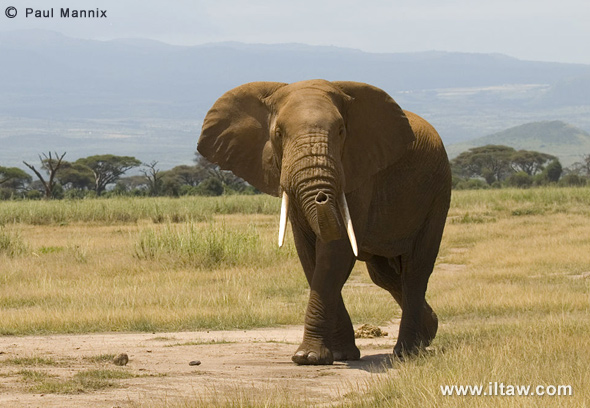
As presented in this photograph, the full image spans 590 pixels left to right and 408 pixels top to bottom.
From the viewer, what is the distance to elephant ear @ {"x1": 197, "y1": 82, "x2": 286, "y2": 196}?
7492mm

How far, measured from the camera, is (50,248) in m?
17.9

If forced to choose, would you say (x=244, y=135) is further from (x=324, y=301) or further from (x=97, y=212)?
(x=97, y=212)

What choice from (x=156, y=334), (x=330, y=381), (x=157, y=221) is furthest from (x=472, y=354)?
(x=157, y=221)

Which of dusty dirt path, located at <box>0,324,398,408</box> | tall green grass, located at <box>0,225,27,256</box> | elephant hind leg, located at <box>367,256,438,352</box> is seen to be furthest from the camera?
tall green grass, located at <box>0,225,27,256</box>

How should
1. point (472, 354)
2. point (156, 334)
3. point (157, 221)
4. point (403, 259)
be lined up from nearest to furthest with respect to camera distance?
point (472, 354), point (403, 259), point (156, 334), point (157, 221)

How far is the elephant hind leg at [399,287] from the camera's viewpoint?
829 centimetres

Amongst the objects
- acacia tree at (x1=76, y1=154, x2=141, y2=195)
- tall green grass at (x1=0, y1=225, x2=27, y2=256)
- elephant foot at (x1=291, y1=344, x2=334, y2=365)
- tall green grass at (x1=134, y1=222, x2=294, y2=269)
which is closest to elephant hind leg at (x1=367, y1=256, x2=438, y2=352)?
elephant foot at (x1=291, y1=344, x2=334, y2=365)

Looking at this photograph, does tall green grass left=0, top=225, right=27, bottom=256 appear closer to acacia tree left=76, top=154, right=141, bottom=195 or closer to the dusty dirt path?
the dusty dirt path

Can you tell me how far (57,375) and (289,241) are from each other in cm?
1029

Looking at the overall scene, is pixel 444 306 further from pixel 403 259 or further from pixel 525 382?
pixel 525 382

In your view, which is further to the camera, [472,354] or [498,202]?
[498,202]

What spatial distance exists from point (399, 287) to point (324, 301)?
5.82ft

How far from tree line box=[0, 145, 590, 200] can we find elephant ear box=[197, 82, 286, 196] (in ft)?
110

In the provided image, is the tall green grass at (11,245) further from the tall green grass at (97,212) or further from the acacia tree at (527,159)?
the acacia tree at (527,159)
